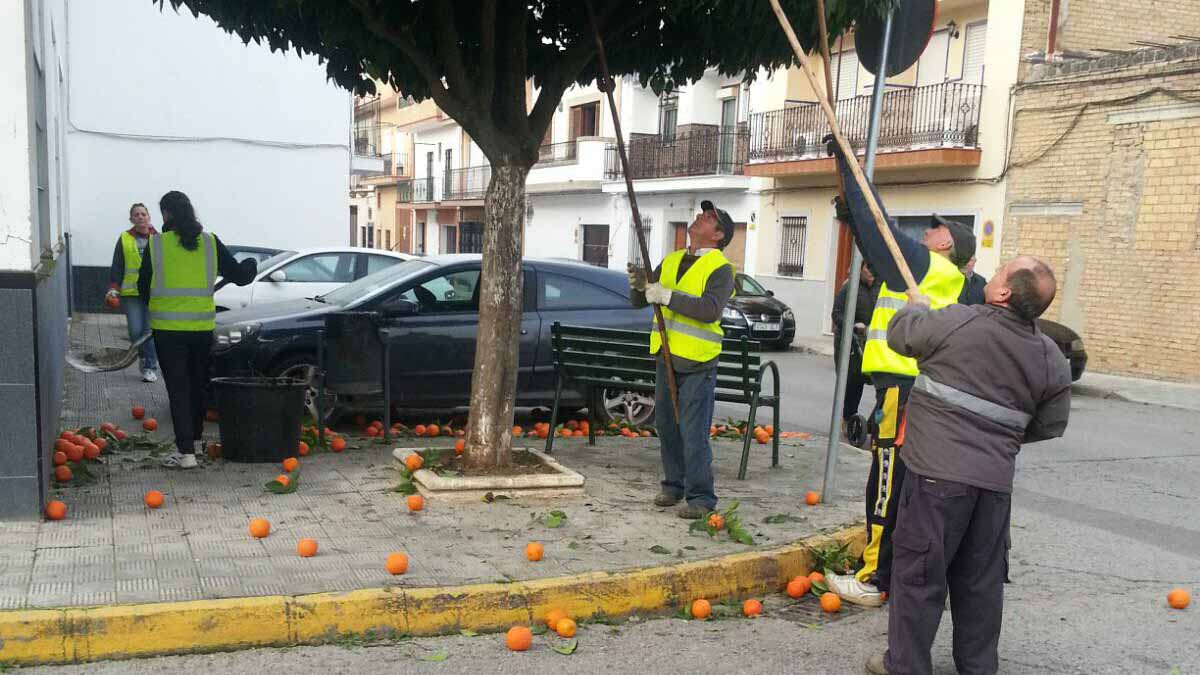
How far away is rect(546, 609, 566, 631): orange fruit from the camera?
464cm

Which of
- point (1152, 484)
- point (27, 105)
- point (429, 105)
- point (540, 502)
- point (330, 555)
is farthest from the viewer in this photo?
point (429, 105)

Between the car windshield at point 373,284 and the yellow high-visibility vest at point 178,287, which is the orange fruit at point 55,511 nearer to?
the yellow high-visibility vest at point 178,287

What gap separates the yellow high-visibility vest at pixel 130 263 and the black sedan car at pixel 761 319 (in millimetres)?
11397

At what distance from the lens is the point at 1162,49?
16.5 m

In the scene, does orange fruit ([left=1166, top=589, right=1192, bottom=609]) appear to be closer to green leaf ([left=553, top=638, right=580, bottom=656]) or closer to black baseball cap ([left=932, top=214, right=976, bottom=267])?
black baseball cap ([left=932, top=214, right=976, bottom=267])

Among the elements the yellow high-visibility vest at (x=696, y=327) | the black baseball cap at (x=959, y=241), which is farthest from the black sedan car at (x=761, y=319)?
the black baseball cap at (x=959, y=241)

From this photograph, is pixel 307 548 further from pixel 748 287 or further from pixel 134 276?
pixel 748 287

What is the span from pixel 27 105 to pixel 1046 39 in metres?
18.3

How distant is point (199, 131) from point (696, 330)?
17.0 meters

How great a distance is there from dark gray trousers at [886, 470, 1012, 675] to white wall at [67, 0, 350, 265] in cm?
1820

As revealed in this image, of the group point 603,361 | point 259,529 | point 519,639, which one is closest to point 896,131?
point 603,361

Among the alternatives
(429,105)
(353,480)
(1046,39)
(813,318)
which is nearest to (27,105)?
(353,480)

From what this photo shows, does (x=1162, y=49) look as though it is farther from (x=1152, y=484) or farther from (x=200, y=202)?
(x=200, y=202)

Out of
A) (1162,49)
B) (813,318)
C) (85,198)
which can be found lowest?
(813,318)
